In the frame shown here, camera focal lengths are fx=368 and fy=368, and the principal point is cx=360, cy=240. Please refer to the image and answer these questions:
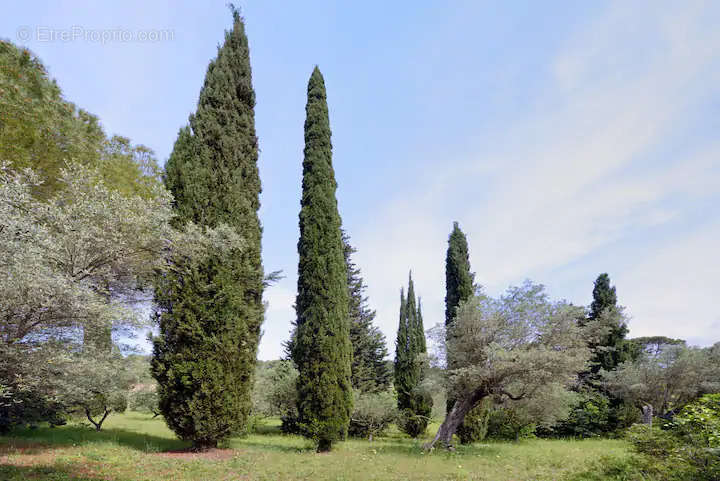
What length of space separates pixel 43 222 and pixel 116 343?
234 inches

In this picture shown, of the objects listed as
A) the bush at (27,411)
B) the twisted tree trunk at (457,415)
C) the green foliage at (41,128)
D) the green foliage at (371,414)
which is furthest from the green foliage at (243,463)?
the green foliage at (41,128)

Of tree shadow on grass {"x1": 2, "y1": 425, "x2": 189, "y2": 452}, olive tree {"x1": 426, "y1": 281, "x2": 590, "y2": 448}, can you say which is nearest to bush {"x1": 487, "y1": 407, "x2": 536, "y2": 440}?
olive tree {"x1": 426, "y1": 281, "x2": 590, "y2": 448}

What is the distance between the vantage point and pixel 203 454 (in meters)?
11.2

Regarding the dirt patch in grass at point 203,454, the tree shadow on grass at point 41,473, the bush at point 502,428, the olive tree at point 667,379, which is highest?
the olive tree at point 667,379

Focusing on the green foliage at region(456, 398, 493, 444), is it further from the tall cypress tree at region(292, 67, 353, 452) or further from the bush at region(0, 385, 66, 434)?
the bush at region(0, 385, 66, 434)

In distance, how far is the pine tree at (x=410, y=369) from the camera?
2216 cm

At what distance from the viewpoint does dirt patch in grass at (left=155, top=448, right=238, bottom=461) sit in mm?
10781

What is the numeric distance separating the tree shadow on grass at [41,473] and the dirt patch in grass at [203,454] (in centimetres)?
294

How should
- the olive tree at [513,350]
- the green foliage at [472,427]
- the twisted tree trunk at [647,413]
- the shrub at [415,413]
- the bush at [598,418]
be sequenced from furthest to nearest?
the bush at [598,418], the shrub at [415,413], the twisted tree trunk at [647,413], the green foliage at [472,427], the olive tree at [513,350]

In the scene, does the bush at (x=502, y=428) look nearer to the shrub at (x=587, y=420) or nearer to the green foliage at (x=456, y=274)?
→ the shrub at (x=587, y=420)

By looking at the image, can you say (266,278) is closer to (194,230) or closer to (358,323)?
(194,230)

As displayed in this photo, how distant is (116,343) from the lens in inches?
510

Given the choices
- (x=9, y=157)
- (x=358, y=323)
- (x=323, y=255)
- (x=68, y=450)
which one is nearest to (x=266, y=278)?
(x=323, y=255)

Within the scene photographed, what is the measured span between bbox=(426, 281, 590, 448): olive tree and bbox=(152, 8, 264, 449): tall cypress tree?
7.94 metres
